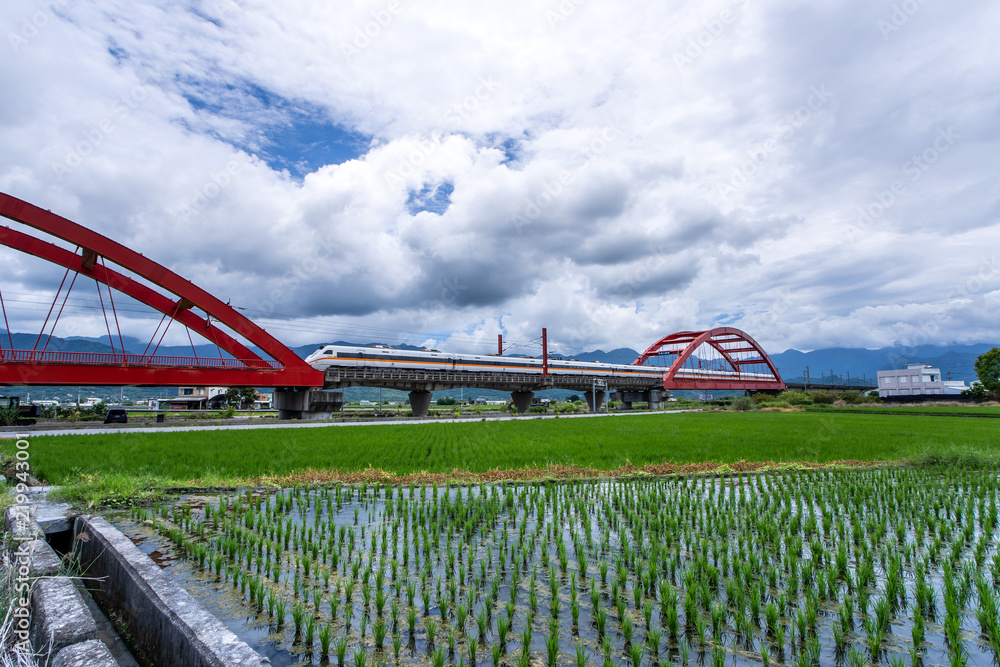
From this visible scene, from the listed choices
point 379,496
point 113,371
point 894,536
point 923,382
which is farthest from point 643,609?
point 923,382

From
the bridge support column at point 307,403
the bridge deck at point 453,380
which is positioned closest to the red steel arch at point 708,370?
the bridge deck at point 453,380

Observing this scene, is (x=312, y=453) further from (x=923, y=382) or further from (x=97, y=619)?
(x=923, y=382)

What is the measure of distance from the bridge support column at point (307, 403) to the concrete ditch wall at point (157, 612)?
32.8 metres

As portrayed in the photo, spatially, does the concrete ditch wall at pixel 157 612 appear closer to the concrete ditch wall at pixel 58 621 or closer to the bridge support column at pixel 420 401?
the concrete ditch wall at pixel 58 621

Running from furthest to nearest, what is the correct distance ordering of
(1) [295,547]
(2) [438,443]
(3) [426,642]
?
(2) [438,443] → (1) [295,547] → (3) [426,642]

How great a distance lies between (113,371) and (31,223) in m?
8.81

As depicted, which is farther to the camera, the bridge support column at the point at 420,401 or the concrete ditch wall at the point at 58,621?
the bridge support column at the point at 420,401

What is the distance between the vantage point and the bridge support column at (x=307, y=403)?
37656 mm

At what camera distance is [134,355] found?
87.0ft

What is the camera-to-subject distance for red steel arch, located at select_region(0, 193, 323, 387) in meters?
25.6

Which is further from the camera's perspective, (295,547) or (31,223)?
(31,223)

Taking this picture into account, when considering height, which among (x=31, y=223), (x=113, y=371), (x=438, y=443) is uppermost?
(x=31, y=223)

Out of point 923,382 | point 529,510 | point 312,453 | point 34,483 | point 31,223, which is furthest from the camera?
point 923,382

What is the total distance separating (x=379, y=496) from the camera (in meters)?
10.2
